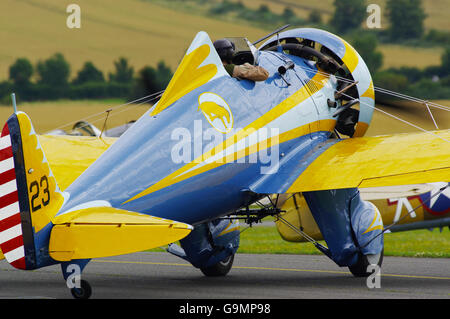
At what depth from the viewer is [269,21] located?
47.2 metres

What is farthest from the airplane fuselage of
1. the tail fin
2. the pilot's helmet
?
the pilot's helmet

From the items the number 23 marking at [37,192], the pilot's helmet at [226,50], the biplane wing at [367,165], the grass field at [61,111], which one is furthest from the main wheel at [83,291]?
the grass field at [61,111]

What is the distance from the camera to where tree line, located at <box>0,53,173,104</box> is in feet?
122

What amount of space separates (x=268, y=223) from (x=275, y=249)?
1006 cm

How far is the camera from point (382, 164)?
981cm

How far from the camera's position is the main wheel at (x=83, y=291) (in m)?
8.35

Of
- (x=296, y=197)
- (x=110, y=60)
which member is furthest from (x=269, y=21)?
(x=296, y=197)

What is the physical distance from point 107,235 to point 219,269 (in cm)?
499

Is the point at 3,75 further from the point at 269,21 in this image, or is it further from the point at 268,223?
the point at 268,223

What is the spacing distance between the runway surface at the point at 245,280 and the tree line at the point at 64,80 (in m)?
20.6

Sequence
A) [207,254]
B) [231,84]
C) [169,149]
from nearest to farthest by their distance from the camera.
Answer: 1. [169,149]
2. [231,84]
3. [207,254]

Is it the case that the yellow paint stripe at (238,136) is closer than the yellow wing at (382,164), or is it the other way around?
the yellow paint stripe at (238,136)

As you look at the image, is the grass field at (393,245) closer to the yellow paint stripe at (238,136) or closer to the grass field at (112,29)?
the yellow paint stripe at (238,136)

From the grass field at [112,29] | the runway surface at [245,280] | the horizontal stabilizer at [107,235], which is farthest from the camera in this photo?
the grass field at [112,29]
